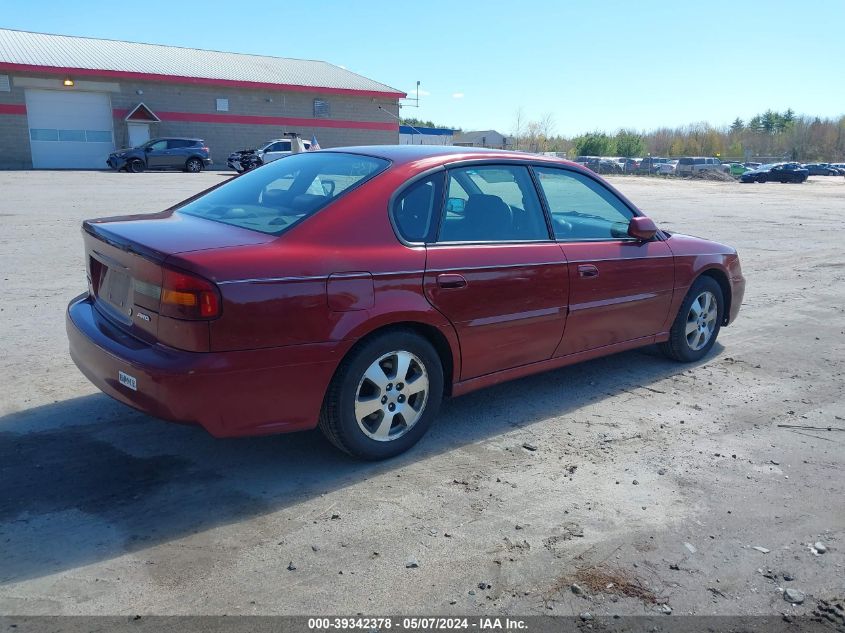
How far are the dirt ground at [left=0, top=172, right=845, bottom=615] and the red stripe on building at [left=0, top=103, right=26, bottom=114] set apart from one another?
115 feet

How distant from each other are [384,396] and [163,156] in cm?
3229

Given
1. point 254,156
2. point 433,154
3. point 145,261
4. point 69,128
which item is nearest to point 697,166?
point 254,156

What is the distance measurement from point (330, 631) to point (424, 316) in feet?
5.72

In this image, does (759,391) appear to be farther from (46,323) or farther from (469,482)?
(46,323)

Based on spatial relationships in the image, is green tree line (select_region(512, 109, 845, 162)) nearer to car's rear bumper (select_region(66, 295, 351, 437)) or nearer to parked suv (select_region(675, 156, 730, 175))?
parked suv (select_region(675, 156, 730, 175))

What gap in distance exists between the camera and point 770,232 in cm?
1546

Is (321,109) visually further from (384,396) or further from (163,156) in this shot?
(384,396)

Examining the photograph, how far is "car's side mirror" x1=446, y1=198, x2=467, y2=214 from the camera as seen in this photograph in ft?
13.7

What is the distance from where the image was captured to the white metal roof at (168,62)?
120 feet

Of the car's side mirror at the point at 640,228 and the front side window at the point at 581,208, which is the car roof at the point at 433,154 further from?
the car's side mirror at the point at 640,228

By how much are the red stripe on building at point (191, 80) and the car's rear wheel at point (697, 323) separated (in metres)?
37.4

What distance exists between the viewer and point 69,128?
3684 centimetres

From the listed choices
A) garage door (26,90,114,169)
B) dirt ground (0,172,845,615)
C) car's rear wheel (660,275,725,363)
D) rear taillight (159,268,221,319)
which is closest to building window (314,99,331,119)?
garage door (26,90,114,169)

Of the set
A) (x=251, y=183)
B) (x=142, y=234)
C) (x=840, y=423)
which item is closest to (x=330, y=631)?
(x=142, y=234)
